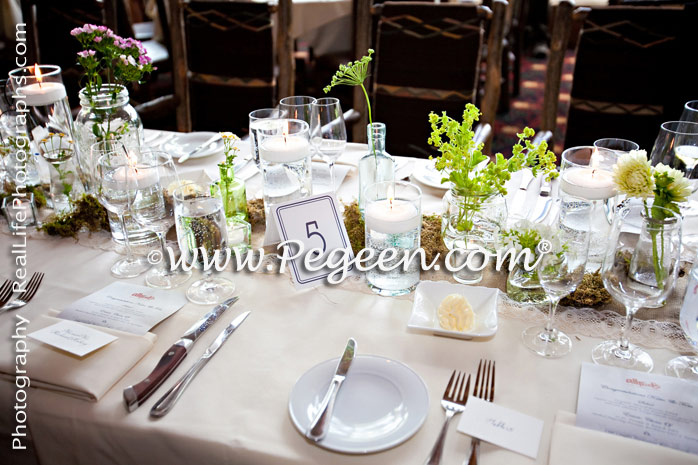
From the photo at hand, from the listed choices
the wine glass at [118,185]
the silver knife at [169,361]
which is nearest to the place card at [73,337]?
the silver knife at [169,361]

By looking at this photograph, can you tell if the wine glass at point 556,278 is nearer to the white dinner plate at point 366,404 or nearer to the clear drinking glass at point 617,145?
the white dinner plate at point 366,404

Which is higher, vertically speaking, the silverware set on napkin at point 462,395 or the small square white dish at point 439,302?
the small square white dish at point 439,302

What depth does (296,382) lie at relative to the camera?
87cm

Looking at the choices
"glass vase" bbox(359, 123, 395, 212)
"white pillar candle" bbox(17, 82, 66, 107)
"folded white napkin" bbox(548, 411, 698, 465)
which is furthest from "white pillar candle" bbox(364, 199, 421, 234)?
"white pillar candle" bbox(17, 82, 66, 107)

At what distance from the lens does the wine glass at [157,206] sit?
1.11m

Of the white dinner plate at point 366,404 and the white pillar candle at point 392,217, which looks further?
the white pillar candle at point 392,217

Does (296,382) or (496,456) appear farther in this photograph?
(296,382)

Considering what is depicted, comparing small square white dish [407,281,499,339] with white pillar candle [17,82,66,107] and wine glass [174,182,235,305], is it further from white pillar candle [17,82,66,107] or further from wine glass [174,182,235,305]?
white pillar candle [17,82,66,107]

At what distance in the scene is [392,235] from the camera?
42.3 inches

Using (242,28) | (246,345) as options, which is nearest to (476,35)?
(242,28)

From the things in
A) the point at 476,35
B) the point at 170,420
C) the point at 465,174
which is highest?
the point at 476,35

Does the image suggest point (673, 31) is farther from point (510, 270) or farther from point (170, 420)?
point (170, 420)

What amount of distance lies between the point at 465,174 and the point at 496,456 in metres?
0.54

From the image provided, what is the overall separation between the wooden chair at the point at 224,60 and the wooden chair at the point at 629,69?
1.12m
